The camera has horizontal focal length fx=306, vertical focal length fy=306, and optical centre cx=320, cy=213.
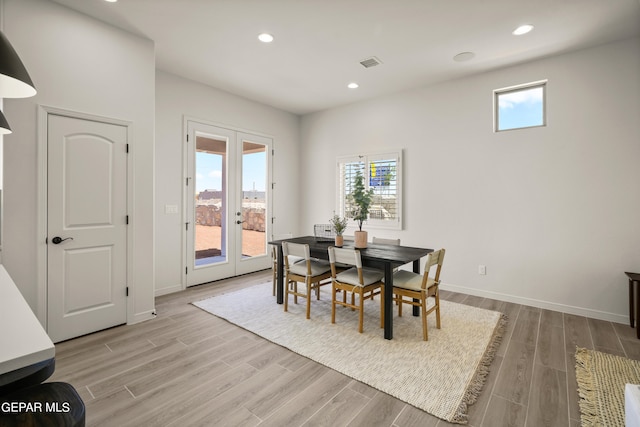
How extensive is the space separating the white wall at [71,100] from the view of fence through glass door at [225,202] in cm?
119

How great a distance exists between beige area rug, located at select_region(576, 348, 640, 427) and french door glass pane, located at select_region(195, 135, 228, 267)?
15.0 ft

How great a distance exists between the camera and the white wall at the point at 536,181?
336 centimetres

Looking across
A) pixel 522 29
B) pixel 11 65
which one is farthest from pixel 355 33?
pixel 11 65

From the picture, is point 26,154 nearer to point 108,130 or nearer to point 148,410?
point 108,130

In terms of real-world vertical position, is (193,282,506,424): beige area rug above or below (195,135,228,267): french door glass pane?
below

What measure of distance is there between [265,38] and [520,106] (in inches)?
130

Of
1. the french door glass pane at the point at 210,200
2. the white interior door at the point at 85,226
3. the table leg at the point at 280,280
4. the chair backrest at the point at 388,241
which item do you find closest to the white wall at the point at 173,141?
the french door glass pane at the point at 210,200

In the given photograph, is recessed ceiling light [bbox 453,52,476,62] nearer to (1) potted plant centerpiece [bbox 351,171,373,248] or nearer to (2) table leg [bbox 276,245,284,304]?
(1) potted plant centerpiece [bbox 351,171,373,248]

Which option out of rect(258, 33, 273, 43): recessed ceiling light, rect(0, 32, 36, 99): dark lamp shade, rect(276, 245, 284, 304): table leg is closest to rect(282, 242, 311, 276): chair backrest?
rect(276, 245, 284, 304): table leg

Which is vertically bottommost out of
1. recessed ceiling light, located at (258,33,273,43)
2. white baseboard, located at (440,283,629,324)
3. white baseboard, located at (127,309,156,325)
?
white baseboard, located at (127,309,156,325)

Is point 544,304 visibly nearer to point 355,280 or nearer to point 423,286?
point 423,286

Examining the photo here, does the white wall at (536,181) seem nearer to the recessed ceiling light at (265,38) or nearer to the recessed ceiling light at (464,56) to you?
the recessed ceiling light at (464,56)

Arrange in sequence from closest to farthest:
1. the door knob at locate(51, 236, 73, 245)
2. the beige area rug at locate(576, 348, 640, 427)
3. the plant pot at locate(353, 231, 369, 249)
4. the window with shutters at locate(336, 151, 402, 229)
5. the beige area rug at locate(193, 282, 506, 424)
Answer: the beige area rug at locate(576, 348, 640, 427)
the beige area rug at locate(193, 282, 506, 424)
the door knob at locate(51, 236, 73, 245)
the plant pot at locate(353, 231, 369, 249)
the window with shutters at locate(336, 151, 402, 229)

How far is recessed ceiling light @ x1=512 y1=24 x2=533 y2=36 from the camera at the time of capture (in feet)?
10.0
